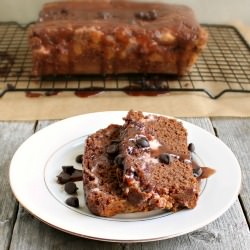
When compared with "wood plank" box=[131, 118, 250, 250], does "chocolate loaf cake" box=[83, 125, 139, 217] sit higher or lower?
higher

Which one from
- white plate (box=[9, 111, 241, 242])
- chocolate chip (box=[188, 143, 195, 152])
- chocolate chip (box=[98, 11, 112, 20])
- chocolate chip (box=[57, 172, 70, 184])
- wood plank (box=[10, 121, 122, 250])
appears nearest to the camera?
white plate (box=[9, 111, 241, 242])

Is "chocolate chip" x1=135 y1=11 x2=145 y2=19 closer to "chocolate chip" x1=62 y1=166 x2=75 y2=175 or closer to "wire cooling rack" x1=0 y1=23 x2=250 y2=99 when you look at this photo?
"wire cooling rack" x1=0 y1=23 x2=250 y2=99

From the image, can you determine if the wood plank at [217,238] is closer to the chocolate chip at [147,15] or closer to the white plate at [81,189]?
the white plate at [81,189]

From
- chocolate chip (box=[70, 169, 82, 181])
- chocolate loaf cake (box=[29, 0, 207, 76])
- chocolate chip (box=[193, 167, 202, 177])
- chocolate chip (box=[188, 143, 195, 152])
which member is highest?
chocolate chip (box=[193, 167, 202, 177])

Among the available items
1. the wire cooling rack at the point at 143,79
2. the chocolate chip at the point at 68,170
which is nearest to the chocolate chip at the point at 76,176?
the chocolate chip at the point at 68,170

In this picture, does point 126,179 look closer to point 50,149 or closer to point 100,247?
point 100,247

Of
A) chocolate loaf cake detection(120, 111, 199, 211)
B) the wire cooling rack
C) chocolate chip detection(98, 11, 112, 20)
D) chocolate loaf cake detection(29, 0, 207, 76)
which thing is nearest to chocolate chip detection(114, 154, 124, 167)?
chocolate loaf cake detection(120, 111, 199, 211)

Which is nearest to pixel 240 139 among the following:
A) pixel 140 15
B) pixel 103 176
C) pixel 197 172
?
pixel 197 172
